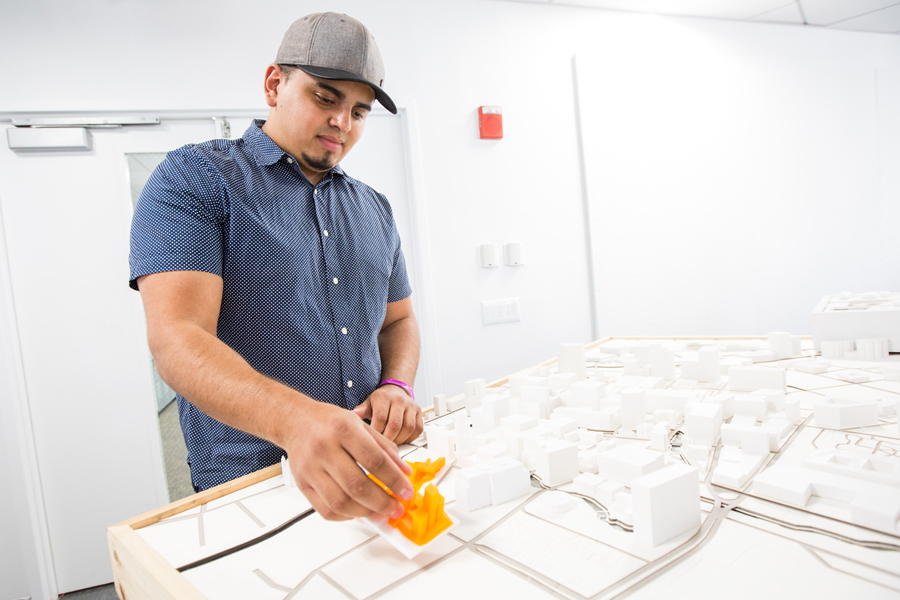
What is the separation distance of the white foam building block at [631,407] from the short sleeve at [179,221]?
0.88 meters

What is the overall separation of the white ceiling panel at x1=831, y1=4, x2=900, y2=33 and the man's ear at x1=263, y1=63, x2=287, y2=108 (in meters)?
3.95

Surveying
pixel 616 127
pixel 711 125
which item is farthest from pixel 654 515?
pixel 711 125

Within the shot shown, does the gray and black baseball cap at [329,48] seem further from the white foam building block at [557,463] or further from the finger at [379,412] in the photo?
the white foam building block at [557,463]

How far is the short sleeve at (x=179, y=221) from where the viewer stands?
3.03ft

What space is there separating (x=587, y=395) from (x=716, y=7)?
2937mm

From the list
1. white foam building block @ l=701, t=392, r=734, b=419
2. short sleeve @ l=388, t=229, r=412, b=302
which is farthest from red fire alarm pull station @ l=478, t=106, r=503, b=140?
white foam building block @ l=701, t=392, r=734, b=419

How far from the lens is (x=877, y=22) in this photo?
3.33m

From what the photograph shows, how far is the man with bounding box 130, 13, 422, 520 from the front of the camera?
33.8 inches

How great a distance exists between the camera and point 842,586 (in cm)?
51

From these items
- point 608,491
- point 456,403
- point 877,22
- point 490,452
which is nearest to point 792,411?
point 608,491

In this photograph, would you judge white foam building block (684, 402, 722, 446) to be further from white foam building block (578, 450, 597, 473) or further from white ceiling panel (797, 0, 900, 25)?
white ceiling panel (797, 0, 900, 25)

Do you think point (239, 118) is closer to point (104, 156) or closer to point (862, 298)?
point (104, 156)

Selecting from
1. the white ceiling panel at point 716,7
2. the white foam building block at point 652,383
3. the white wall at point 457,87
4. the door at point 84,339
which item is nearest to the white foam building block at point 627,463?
the white foam building block at point 652,383

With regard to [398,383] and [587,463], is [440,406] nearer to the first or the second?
[398,383]
